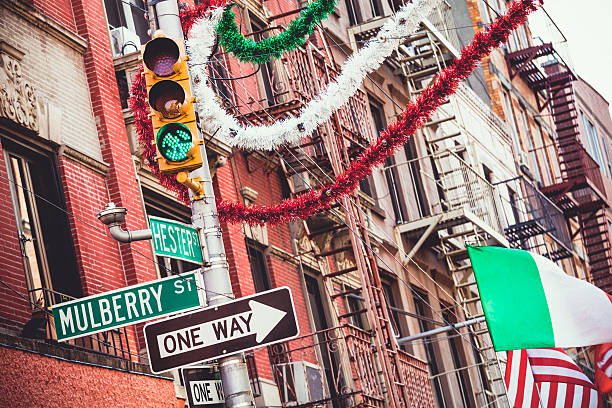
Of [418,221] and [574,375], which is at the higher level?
[418,221]

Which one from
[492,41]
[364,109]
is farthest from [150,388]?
[364,109]

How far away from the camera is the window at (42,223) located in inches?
553

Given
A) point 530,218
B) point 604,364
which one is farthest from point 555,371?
point 530,218

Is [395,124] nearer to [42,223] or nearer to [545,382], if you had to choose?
[42,223]

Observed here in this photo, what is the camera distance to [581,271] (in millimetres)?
44562

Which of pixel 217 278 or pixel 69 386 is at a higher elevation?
pixel 217 278

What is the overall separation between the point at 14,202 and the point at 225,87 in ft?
24.0

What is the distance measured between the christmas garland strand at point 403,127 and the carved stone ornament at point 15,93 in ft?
8.28

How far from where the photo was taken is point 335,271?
22.7 m

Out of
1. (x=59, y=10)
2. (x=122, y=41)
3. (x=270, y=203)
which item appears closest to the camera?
(x=59, y=10)

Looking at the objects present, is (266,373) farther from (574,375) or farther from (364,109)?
(364,109)

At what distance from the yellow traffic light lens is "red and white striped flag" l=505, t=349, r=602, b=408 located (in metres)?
10.6

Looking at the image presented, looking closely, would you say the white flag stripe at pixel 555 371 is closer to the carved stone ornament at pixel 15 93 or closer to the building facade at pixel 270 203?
the building facade at pixel 270 203

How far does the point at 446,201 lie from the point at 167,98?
65.3ft
